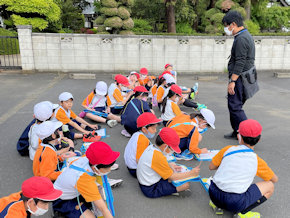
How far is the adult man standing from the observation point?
168 inches

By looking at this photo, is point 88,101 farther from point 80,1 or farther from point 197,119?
point 80,1

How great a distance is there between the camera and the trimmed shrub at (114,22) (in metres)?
12.0

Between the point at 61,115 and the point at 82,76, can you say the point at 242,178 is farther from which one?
the point at 82,76

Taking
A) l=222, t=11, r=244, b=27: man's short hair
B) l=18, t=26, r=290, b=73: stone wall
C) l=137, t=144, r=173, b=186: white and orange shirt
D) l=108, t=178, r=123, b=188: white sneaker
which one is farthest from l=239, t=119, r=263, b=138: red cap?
l=18, t=26, r=290, b=73: stone wall

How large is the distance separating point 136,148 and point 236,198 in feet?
4.23

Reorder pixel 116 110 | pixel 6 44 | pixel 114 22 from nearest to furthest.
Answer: pixel 116 110, pixel 114 22, pixel 6 44

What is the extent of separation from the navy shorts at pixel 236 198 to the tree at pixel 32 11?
1346 centimetres

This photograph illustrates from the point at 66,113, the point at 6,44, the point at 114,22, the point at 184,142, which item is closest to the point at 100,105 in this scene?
the point at 66,113

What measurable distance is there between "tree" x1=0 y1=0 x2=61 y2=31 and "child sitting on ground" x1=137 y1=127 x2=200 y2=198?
12.8m

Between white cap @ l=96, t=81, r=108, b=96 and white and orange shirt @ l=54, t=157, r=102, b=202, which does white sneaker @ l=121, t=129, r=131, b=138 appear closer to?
white cap @ l=96, t=81, r=108, b=96

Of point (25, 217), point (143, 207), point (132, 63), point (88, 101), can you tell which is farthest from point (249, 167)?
point (132, 63)

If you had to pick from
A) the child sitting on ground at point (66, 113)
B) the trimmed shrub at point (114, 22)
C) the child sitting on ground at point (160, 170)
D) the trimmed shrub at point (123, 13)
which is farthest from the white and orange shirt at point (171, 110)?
the trimmed shrub at point (123, 13)

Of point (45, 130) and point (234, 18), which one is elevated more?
point (234, 18)

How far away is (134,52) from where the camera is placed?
1134 cm
